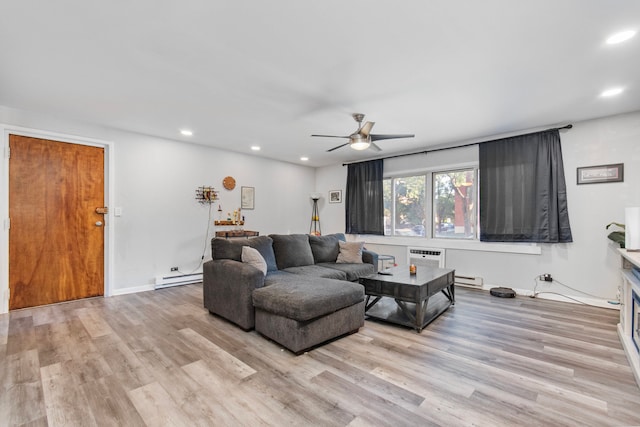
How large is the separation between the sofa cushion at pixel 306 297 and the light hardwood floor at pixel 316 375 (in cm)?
33

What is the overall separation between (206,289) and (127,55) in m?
2.46

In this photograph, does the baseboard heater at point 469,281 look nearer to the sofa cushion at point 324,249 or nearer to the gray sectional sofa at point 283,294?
the gray sectional sofa at point 283,294

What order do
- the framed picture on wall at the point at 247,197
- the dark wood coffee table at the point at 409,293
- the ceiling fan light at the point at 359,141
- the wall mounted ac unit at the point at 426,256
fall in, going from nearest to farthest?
the dark wood coffee table at the point at 409,293, the ceiling fan light at the point at 359,141, the wall mounted ac unit at the point at 426,256, the framed picture on wall at the point at 247,197

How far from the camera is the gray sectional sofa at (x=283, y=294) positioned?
2484mm

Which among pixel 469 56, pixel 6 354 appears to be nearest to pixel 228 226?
pixel 6 354

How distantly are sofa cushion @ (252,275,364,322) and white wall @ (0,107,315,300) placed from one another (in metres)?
2.77

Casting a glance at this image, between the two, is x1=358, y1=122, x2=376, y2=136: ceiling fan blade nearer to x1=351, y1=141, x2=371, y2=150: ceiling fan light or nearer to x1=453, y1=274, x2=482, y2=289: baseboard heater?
x1=351, y1=141, x2=371, y2=150: ceiling fan light

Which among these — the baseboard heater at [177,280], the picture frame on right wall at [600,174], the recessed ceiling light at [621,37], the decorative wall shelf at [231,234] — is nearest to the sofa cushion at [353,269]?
the decorative wall shelf at [231,234]

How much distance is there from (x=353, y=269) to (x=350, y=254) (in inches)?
18.0

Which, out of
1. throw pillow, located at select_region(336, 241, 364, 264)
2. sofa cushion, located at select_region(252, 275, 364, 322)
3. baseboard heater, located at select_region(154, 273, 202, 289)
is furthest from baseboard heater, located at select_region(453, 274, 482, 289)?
baseboard heater, located at select_region(154, 273, 202, 289)

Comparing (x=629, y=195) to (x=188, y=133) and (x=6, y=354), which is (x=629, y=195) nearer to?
(x=188, y=133)

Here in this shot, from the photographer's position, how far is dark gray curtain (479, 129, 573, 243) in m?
4.10

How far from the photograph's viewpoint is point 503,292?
4270 mm

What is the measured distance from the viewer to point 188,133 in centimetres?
459
